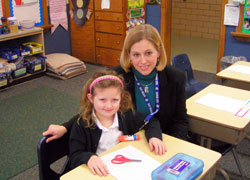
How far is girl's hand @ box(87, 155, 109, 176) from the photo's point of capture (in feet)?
4.46

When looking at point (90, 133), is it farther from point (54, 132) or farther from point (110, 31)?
point (110, 31)

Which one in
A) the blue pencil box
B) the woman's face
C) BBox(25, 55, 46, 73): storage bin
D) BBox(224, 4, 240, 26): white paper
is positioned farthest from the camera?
BBox(25, 55, 46, 73): storage bin

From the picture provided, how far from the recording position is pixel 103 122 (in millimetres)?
1636

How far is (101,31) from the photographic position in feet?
16.8

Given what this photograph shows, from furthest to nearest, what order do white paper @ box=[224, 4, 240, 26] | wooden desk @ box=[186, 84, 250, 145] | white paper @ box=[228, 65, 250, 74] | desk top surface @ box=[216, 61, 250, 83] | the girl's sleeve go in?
white paper @ box=[224, 4, 240, 26] → white paper @ box=[228, 65, 250, 74] → desk top surface @ box=[216, 61, 250, 83] → wooden desk @ box=[186, 84, 250, 145] → the girl's sleeve

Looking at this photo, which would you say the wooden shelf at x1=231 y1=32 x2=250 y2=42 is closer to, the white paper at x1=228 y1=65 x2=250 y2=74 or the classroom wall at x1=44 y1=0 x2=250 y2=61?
the classroom wall at x1=44 y1=0 x2=250 y2=61

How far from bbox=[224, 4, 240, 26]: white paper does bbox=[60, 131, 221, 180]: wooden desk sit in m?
3.07

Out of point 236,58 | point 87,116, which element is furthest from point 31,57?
point 87,116

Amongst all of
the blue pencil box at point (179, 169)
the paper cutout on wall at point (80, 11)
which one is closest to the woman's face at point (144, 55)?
the blue pencil box at point (179, 169)

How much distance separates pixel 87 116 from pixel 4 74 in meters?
2.90

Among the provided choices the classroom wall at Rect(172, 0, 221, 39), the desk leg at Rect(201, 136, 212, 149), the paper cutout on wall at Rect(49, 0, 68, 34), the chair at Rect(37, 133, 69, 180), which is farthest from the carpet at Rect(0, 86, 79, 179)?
the classroom wall at Rect(172, 0, 221, 39)

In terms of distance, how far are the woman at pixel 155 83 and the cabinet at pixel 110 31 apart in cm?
299

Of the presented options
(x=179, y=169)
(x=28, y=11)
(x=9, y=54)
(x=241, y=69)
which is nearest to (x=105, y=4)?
(x=28, y=11)

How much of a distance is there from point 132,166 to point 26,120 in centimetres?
232
